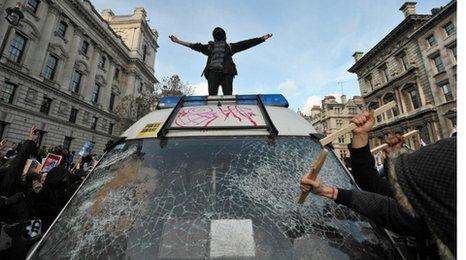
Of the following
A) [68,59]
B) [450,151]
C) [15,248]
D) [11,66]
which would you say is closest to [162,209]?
[15,248]

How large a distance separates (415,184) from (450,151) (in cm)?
15

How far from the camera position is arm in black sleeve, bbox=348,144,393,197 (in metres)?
1.85

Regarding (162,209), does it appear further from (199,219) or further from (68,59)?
(68,59)

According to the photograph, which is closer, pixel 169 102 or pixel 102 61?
pixel 169 102

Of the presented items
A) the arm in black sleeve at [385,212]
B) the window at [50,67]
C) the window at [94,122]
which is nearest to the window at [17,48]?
the window at [50,67]

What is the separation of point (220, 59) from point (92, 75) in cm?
3151

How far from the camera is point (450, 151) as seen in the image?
0.84 meters

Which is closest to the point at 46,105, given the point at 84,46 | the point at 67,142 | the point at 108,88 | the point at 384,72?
the point at 67,142

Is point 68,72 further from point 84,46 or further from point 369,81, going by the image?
point 369,81

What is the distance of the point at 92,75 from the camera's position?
99.8 feet

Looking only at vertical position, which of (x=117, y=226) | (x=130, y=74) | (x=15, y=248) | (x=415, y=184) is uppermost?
(x=130, y=74)

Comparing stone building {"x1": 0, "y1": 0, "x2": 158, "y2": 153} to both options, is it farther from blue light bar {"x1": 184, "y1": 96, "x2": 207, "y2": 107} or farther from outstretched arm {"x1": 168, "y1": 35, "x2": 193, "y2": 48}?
blue light bar {"x1": 184, "y1": 96, "x2": 207, "y2": 107}

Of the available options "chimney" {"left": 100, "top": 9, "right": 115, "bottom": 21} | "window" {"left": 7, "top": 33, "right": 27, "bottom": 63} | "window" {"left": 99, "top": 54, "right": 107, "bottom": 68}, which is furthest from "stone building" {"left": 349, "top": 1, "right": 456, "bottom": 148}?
"chimney" {"left": 100, "top": 9, "right": 115, "bottom": 21}

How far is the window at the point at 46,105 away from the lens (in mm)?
23498
